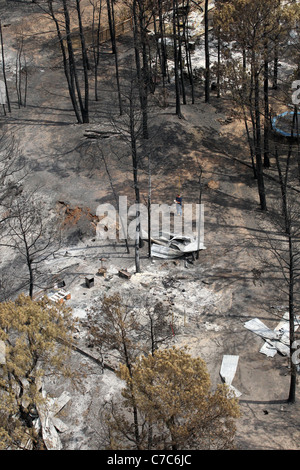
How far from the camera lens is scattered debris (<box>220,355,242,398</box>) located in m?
22.2

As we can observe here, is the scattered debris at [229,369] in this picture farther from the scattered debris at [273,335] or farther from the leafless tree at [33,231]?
the leafless tree at [33,231]

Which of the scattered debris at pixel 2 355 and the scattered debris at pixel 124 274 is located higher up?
the scattered debris at pixel 2 355

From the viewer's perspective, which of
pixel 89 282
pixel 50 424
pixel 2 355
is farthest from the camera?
pixel 89 282

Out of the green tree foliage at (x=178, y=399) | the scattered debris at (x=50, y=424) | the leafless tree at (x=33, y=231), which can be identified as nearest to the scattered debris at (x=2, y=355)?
the scattered debris at (x=50, y=424)

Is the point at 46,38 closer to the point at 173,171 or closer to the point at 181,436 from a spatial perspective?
the point at 173,171

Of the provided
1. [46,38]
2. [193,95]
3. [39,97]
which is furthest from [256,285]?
[46,38]

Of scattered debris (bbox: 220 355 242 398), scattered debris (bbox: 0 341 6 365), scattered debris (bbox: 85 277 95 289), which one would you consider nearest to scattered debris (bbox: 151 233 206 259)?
scattered debris (bbox: 85 277 95 289)

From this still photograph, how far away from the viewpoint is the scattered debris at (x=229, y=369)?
73.0ft

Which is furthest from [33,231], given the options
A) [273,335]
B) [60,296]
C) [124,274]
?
[273,335]

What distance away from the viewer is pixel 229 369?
898 inches

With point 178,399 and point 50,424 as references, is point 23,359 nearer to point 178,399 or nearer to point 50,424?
point 50,424

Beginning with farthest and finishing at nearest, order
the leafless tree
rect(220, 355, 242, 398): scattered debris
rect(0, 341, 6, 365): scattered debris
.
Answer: the leafless tree → rect(220, 355, 242, 398): scattered debris → rect(0, 341, 6, 365): scattered debris

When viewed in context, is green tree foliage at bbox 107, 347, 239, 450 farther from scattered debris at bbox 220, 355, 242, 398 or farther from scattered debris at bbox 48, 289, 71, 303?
scattered debris at bbox 48, 289, 71, 303

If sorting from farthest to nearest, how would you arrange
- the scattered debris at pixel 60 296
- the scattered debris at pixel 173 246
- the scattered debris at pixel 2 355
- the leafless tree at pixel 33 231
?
the leafless tree at pixel 33 231 < the scattered debris at pixel 173 246 < the scattered debris at pixel 60 296 < the scattered debris at pixel 2 355
